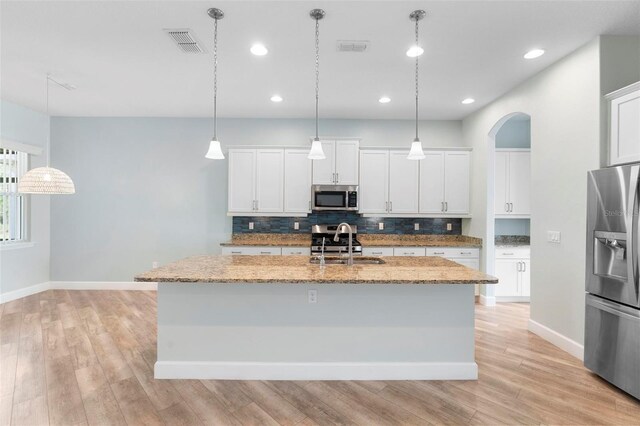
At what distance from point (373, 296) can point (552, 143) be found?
2.62m

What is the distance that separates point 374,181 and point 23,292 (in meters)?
5.80

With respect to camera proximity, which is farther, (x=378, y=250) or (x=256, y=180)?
(x=256, y=180)

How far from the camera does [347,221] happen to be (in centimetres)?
538

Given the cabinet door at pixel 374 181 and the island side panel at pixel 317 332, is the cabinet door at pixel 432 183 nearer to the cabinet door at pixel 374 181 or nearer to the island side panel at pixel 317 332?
the cabinet door at pixel 374 181

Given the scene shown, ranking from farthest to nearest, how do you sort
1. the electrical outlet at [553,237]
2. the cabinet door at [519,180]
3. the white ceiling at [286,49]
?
the cabinet door at [519,180]
the electrical outlet at [553,237]
the white ceiling at [286,49]

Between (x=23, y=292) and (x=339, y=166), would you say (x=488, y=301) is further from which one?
(x=23, y=292)

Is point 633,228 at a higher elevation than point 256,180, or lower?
lower

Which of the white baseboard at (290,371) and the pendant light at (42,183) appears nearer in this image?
the white baseboard at (290,371)

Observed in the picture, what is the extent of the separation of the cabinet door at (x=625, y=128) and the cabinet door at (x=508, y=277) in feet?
8.25

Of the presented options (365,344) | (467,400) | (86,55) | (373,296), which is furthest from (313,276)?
(86,55)

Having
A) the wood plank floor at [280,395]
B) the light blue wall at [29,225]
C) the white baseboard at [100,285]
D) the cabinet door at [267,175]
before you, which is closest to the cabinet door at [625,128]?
the wood plank floor at [280,395]

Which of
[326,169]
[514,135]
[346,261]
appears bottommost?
[346,261]

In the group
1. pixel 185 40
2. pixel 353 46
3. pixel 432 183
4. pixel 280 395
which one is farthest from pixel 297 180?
pixel 280 395

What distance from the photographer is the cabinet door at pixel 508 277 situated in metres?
4.92
